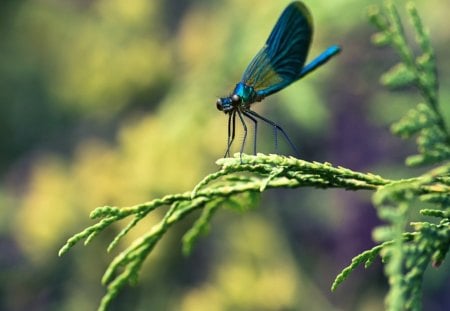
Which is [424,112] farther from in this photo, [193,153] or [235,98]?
[193,153]

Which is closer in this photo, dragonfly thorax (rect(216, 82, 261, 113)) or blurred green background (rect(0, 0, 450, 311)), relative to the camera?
dragonfly thorax (rect(216, 82, 261, 113))

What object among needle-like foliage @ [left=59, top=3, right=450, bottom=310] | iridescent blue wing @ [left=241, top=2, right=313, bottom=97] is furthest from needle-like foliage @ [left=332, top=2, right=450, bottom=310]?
iridescent blue wing @ [left=241, top=2, right=313, bottom=97]

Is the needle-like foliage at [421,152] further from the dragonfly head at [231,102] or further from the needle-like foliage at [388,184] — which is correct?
the dragonfly head at [231,102]

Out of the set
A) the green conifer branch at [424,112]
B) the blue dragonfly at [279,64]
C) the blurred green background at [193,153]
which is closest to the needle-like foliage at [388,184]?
the green conifer branch at [424,112]

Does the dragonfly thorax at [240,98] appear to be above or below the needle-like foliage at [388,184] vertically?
above

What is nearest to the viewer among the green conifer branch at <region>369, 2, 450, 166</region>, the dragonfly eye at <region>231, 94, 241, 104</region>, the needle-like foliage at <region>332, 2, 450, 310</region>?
the needle-like foliage at <region>332, 2, 450, 310</region>

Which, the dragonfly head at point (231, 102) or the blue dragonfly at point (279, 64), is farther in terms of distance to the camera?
the dragonfly head at point (231, 102)

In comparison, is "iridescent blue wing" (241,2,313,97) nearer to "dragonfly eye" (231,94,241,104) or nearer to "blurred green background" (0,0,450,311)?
"dragonfly eye" (231,94,241,104)
